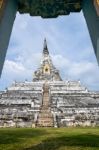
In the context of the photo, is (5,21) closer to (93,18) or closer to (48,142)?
(93,18)

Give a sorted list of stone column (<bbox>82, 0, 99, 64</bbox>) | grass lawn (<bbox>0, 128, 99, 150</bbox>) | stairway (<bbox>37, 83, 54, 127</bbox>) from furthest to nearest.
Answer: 1. stairway (<bbox>37, 83, 54, 127</bbox>)
2. grass lawn (<bbox>0, 128, 99, 150</bbox>)
3. stone column (<bbox>82, 0, 99, 64</bbox>)

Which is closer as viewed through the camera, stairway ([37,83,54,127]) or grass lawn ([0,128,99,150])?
grass lawn ([0,128,99,150])

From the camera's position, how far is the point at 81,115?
144 feet

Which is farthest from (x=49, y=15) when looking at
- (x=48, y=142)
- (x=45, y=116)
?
(x=45, y=116)

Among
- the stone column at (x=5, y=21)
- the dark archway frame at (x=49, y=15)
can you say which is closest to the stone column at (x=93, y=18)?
the dark archway frame at (x=49, y=15)

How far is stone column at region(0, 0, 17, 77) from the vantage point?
620 cm

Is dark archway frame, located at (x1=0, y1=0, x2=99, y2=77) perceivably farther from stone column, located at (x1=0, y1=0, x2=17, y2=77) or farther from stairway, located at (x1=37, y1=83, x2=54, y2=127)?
stairway, located at (x1=37, y1=83, x2=54, y2=127)

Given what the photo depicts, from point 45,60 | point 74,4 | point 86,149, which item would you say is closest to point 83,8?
point 74,4

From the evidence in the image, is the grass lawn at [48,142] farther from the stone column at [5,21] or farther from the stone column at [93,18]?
the stone column at [93,18]

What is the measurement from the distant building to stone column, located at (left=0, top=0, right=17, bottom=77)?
32.0 m

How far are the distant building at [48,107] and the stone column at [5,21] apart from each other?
31955 millimetres

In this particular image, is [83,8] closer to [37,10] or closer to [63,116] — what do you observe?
[37,10]

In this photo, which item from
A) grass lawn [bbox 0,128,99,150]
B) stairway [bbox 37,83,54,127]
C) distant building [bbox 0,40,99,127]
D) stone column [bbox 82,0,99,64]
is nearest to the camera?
stone column [bbox 82,0,99,64]

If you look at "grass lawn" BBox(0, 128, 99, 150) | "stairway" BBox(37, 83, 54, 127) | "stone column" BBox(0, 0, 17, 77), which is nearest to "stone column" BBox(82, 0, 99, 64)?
"stone column" BBox(0, 0, 17, 77)
